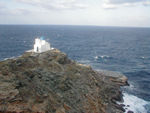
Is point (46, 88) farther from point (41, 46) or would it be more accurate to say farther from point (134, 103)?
point (134, 103)

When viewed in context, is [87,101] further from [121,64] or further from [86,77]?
[121,64]

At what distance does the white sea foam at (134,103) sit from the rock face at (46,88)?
393 cm

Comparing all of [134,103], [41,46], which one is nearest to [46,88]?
[41,46]

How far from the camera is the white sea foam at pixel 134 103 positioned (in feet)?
113

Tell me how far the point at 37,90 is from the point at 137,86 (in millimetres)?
33436

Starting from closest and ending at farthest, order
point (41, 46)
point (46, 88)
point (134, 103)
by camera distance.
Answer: point (46, 88), point (134, 103), point (41, 46)

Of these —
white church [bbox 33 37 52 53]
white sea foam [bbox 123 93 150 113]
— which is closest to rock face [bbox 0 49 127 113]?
white sea foam [bbox 123 93 150 113]

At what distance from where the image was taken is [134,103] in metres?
37.0

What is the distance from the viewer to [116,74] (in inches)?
1892

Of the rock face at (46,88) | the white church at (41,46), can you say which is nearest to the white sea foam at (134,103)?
the rock face at (46,88)

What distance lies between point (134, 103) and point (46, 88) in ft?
76.5

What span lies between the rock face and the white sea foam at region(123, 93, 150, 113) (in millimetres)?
3926

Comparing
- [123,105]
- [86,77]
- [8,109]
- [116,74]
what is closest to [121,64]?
[116,74]

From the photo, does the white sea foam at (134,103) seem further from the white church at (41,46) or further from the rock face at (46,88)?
the white church at (41,46)
